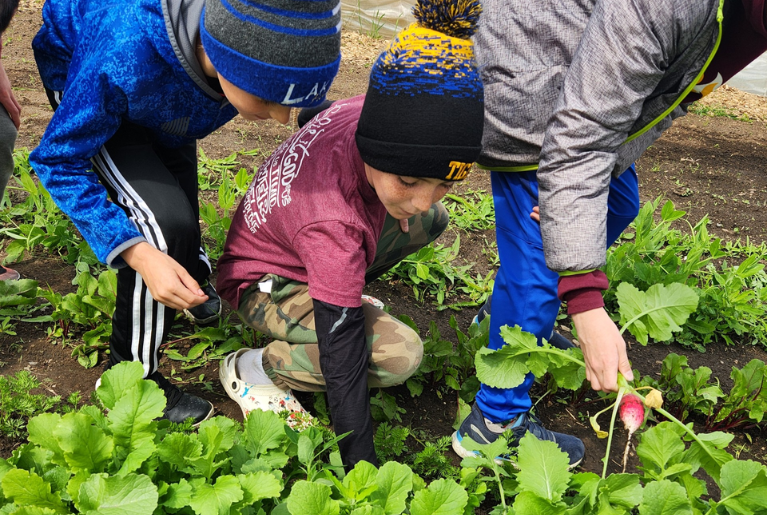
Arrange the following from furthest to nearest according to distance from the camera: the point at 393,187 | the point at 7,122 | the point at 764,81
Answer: the point at 764,81 < the point at 7,122 < the point at 393,187

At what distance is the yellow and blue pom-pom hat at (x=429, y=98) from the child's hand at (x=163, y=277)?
549 millimetres

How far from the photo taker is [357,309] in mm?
1663

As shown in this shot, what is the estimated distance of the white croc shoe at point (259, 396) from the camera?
6.41 feet

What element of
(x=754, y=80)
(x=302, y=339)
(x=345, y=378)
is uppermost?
(x=345, y=378)

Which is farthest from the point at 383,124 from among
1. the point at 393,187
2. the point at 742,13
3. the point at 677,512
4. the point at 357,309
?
the point at 677,512

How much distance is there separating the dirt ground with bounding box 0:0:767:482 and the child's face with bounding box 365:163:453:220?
0.81m

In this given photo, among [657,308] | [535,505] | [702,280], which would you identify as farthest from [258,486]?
[702,280]

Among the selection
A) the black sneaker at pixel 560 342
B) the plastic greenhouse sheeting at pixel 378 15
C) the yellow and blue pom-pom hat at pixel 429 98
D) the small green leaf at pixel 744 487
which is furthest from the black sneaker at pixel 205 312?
the plastic greenhouse sheeting at pixel 378 15

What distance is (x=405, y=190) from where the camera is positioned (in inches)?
62.4

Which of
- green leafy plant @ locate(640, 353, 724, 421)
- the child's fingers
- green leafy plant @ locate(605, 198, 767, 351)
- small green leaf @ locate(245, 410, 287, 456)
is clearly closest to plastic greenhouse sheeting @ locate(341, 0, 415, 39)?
green leafy plant @ locate(605, 198, 767, 351)

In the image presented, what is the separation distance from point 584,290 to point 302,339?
815 mm

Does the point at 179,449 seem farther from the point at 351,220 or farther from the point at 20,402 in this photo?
the point at 20,402

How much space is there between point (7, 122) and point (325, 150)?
1.07 m

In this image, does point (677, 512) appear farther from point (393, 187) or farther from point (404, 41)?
point (404, 41)
